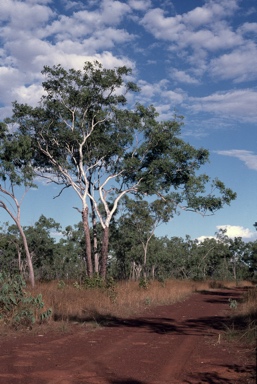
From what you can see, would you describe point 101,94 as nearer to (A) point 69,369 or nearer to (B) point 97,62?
(B) point 97,62

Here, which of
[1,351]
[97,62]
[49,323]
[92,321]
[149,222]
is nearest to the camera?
[1,351]

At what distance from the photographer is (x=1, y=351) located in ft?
25.0

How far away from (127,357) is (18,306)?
4.33 metres

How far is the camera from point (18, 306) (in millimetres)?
10422

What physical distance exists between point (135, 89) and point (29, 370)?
19701 millimetres

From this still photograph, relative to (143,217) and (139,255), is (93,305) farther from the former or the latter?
(139,255)

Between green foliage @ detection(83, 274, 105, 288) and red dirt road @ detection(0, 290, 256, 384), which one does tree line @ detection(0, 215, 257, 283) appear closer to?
green foliage @ detection(83, 274, 105, 288)

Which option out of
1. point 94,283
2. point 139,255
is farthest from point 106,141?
point 139,255

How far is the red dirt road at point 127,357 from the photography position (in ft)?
18.8

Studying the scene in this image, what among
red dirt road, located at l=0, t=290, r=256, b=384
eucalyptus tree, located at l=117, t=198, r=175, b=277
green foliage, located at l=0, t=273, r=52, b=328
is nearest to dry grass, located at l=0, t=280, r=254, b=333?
green foliage, located at l=0, t=273, r=52, b=328

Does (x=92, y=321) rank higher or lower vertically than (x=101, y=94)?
lower

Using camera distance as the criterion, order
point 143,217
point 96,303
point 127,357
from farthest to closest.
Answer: point 143,217 < point 96,303 < point 127,357

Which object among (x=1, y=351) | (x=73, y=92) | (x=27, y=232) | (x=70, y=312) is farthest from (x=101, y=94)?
(x=27, y=232)

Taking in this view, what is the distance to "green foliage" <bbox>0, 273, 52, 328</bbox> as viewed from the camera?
10.1 m
